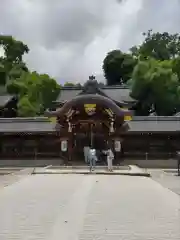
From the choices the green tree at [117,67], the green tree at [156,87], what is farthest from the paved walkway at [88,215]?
the green tree at [117,67]

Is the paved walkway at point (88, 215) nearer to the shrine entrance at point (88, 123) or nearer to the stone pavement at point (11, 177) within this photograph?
the stone pavement at point (11, 177)

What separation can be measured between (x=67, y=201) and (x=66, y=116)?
21714mm

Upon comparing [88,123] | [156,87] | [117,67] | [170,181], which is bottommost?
[170,181]

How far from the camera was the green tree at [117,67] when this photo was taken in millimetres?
76250

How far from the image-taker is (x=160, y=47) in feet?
250

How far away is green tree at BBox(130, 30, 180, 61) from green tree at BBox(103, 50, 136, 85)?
2187 mm

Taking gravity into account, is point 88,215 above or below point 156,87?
below

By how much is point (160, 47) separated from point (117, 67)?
351 inches

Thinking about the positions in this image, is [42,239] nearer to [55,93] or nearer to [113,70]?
[55,93]

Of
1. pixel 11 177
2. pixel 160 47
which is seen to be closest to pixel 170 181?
pixel 11 177

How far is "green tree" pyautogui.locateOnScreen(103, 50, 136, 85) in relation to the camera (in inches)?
3002

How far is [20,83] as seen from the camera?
179ft

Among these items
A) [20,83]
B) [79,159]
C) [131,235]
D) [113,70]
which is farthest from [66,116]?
[113,70]

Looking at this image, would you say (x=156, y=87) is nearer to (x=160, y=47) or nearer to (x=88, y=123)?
(x=88, y=123)
